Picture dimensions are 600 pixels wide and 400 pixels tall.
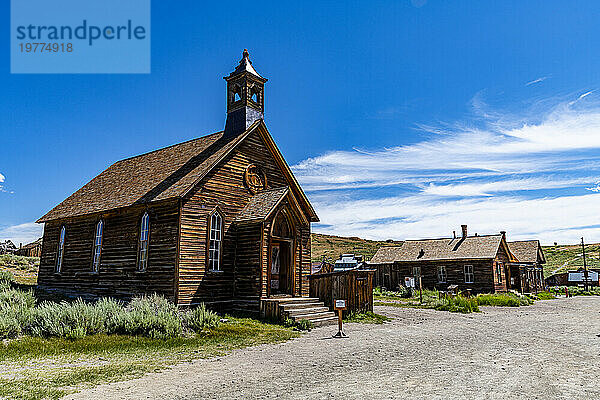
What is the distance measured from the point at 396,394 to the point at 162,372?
4638 mm

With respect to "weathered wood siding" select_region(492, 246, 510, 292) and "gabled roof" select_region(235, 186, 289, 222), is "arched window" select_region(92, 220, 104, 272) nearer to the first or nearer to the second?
"gabled roof" select_region(235, 186, 289, 222)

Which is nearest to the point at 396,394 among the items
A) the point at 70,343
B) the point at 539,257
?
the point at 70,343

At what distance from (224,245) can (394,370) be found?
10.1 meters

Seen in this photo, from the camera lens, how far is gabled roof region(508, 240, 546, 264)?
44719mm

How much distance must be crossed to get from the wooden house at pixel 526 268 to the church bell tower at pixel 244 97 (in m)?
27.7

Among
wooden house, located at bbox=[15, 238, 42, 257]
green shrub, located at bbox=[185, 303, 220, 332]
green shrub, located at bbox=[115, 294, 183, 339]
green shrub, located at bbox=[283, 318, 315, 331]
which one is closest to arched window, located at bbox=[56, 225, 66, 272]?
green shrub, located at bbox=[115, 294, 183, 339]

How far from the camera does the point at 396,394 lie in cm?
717

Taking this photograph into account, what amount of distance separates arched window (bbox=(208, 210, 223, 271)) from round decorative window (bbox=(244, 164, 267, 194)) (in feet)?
7.15

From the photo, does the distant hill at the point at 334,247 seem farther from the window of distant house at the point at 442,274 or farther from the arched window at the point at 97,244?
the arched window at the point at 97,244

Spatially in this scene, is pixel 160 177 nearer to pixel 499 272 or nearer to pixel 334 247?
pixel 499 272

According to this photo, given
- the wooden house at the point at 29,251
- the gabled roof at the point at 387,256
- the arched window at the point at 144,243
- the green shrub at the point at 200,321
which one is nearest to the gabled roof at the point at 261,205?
the arched window at the point at 144,243

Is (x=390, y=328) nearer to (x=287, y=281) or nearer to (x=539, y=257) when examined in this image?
(x=287, y=281)

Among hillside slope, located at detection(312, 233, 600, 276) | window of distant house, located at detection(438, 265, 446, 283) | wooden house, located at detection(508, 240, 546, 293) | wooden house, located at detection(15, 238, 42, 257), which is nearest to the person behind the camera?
window of distant house, located at detection(438, 265, 446, 283)

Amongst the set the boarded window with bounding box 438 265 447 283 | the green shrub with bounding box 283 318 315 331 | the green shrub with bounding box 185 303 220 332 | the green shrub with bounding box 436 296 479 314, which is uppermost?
the boarded window with bounding box 438 265 447 283
